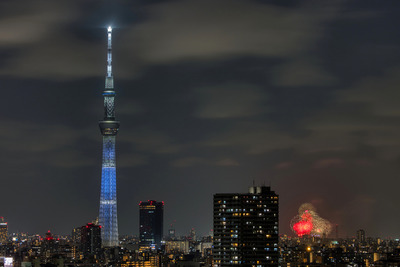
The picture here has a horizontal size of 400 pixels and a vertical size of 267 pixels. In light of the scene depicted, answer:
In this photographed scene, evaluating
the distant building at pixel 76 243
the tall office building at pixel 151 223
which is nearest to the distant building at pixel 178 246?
the tall office building at pixel 151 223

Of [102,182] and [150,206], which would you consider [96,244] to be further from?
[150,206]

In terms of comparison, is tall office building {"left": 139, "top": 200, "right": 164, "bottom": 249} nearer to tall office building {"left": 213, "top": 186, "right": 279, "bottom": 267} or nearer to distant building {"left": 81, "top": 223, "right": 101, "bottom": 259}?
distant building {"left": 81, "top": 223, "right": 101, "bottom": 259}

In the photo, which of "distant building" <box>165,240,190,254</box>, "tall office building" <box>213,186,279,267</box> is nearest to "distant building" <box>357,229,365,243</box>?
"distant building" <box>165,240,190,254</box>

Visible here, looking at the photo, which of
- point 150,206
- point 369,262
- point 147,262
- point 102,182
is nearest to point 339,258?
point 369,262

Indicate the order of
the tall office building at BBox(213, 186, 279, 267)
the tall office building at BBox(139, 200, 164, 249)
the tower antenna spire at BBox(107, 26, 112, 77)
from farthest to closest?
the tall office building at BBox(139, 200, 164, 249) → the tower antenna spire at BBox(107, 26, 112, 77) → the tall office building at BBox(213, 186, 279, 267)

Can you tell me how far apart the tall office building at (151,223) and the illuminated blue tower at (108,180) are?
94.3 feet

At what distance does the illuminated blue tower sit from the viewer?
118 meters

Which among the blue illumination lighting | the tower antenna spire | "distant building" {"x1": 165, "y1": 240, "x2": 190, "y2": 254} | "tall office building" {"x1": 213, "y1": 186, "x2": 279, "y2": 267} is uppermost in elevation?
the tower antenna spire

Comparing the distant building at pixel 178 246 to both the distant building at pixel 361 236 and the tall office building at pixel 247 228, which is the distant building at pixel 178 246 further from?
the tall office building at pixel 247 228

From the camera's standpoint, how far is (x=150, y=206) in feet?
506

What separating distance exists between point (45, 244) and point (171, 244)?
28.2 m

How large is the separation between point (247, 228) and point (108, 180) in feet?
164

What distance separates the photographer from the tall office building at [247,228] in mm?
70188

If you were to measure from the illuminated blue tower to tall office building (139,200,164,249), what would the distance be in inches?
1131
